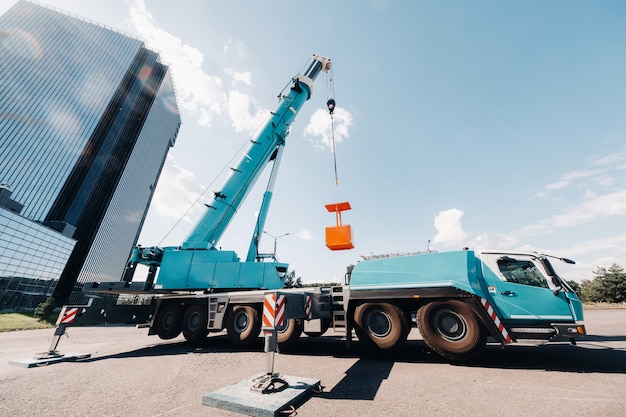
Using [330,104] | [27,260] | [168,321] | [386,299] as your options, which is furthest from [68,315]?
[27,260]

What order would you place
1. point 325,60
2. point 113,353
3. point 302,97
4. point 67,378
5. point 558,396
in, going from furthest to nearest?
point 325,60 < point 302,97 < point 113,353 < point 67,378 < point 558,396

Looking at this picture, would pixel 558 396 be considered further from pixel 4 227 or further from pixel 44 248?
pixel 44 248

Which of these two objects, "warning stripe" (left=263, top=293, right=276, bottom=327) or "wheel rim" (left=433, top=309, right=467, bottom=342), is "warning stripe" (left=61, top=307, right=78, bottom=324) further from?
"wheel rim" (left=433, top=309, right=467, bottom=342)

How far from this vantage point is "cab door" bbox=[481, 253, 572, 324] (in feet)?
16.7

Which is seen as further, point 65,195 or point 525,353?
point 65,195

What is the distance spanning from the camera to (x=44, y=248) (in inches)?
1564

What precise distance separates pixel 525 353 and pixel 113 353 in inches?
445

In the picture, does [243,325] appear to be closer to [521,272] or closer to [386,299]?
[386,299]

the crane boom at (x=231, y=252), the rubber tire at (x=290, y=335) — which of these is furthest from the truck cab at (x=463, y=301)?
the crane boom at (x=231, y=252)

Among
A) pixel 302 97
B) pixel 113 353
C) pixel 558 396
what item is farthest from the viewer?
pixel 302 97

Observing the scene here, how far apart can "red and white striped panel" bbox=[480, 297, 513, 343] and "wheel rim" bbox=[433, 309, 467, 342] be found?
539 millimetres

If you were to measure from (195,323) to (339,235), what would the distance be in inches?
229

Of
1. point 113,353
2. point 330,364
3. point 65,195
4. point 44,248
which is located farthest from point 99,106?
point 330,364

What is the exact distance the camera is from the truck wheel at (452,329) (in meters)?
5.06
